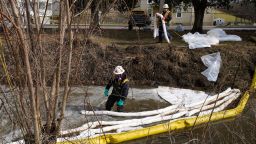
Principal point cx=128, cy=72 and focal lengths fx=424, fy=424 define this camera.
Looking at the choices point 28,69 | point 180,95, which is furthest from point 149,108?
point 28,69

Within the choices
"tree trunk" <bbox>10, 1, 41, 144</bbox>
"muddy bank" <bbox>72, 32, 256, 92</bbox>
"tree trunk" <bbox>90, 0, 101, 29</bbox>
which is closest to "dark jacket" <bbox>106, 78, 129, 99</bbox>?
"muddy bank" <bbox>72, 32, 256, 92</bbox>

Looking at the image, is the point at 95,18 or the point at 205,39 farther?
the point at 205,39

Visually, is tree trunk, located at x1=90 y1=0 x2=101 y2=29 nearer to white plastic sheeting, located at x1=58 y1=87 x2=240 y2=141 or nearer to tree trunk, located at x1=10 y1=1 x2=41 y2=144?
tree trunk, located at x1=10 y1=1 x2=41 y2=144

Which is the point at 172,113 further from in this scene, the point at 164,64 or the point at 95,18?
the point at 95,18

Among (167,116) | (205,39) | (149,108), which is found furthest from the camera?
(205,39)

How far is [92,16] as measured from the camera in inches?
162

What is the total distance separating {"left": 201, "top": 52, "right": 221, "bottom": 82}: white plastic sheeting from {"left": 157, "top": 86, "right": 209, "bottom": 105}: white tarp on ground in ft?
3.84

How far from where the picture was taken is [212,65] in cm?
1402

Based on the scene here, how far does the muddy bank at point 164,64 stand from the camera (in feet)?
45.5

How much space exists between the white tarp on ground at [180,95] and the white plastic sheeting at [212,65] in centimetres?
117

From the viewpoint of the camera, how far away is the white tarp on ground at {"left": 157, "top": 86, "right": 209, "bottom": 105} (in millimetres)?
11570

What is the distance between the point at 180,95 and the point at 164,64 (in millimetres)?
2309

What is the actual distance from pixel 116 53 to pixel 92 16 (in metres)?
10.7

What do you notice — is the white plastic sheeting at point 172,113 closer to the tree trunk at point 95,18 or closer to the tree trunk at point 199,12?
the tree trunk at point 95,18
